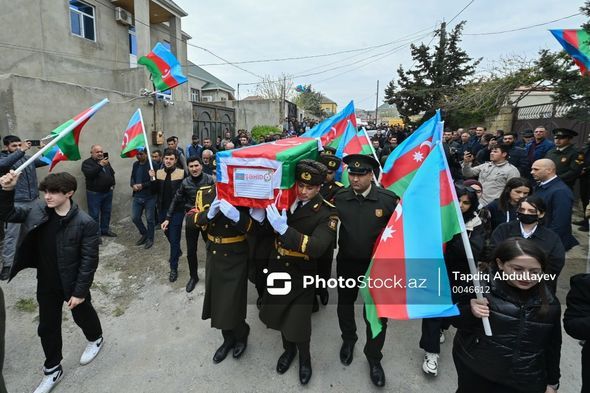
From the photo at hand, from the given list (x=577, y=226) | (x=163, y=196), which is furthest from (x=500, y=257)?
(x=577, y=226)

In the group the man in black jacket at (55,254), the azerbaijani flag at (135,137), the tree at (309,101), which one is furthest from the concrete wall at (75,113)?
the tree at (309,101)

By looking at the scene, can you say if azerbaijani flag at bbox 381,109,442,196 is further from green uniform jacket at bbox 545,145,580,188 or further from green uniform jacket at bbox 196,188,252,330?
green uniform jacket at bbox 545,145,580,188

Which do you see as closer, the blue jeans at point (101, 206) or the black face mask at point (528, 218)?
the black face mask at point (528, 218)

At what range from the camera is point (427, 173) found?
2352 millimetres

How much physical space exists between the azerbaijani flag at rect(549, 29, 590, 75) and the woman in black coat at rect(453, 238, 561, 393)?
13.2ft

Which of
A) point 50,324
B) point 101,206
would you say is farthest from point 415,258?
point 101,206

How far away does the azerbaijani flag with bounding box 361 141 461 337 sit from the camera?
2217mm

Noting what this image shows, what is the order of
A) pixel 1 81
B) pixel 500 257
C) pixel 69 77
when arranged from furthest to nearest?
pixel 69 77, pixel 1 81, pixel 500 257

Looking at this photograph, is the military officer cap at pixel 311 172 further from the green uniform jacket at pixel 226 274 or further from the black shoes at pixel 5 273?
the black shoes at pixel 5 273

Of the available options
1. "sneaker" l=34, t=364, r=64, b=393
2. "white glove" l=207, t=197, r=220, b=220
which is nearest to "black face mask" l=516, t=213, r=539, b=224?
"white glove" l=207, t=197, r=220, b=220

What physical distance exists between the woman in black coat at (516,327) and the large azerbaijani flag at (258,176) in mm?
1445

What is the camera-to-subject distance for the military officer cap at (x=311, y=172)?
98.1 inches

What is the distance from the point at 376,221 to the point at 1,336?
262 centimetres

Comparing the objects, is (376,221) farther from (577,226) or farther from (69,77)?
(69,77)
